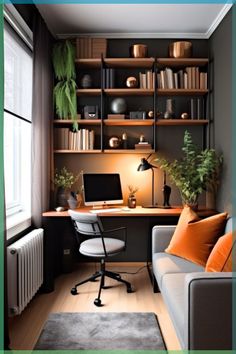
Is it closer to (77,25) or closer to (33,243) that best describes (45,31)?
(77,25)

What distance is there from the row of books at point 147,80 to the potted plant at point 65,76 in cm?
74

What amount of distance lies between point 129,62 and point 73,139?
1.05 metres

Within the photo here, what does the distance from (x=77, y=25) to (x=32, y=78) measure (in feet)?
3.03

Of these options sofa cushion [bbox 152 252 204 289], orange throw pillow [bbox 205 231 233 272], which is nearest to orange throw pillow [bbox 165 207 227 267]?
sofa cushion [bbox 152 252 204 289]

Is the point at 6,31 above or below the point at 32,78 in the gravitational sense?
above

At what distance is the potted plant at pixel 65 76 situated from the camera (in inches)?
151

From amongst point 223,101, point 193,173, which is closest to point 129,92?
point 223,101

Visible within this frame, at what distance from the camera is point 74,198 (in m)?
3.82

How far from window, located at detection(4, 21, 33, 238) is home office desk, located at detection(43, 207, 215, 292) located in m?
0.31

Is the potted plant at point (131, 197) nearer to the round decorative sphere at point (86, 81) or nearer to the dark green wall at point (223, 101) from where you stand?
the dark green wall at point (223, 101)

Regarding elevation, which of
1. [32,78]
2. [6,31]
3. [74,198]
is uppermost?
[6,31]

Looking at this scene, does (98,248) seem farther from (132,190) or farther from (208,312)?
(208,312)

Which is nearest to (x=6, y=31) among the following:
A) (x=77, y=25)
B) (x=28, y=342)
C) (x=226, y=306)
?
(x=77, y=25)

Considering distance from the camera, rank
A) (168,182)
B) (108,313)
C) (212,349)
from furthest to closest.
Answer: (168,182)
(108,313)
(212,349)
